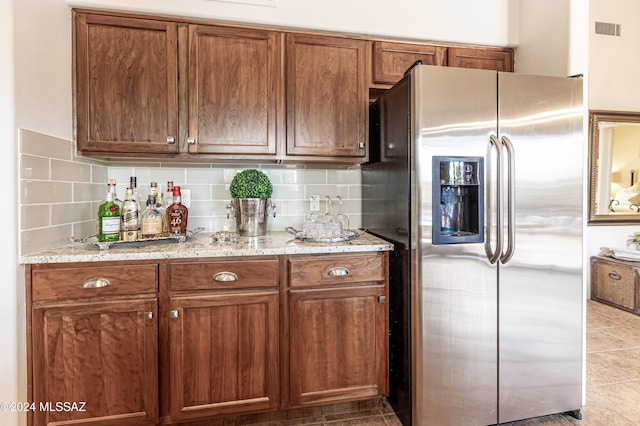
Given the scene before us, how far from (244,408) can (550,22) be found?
2793 mm

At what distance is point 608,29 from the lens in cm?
348

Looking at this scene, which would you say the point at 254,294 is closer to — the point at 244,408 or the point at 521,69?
the point at 244,408

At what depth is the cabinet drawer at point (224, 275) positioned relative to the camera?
1627mm

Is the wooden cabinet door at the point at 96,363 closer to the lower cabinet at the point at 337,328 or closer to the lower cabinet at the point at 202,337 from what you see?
the lower cabinet at the point at 202,337

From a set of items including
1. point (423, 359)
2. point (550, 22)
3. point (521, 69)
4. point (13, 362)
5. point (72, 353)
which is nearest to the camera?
point (13, 362)

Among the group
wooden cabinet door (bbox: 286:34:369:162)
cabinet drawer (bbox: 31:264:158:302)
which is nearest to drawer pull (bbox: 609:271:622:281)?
wooden cabinet door (bbox: 286:34:369:162)

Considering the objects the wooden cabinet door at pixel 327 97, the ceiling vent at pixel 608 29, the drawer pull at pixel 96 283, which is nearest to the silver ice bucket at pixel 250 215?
the wooden cabinet door at pixel 327 97

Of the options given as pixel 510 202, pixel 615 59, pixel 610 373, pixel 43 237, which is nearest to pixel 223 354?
pixel 43 237

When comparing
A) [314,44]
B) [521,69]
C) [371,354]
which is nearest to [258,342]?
[371,354]

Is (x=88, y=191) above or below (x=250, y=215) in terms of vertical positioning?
above

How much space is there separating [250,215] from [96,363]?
1061 mm

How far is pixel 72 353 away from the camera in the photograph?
152cm

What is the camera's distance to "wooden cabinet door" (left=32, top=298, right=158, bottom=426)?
4.91 feet

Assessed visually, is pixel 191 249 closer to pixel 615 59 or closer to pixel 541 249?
pixel 541 249
